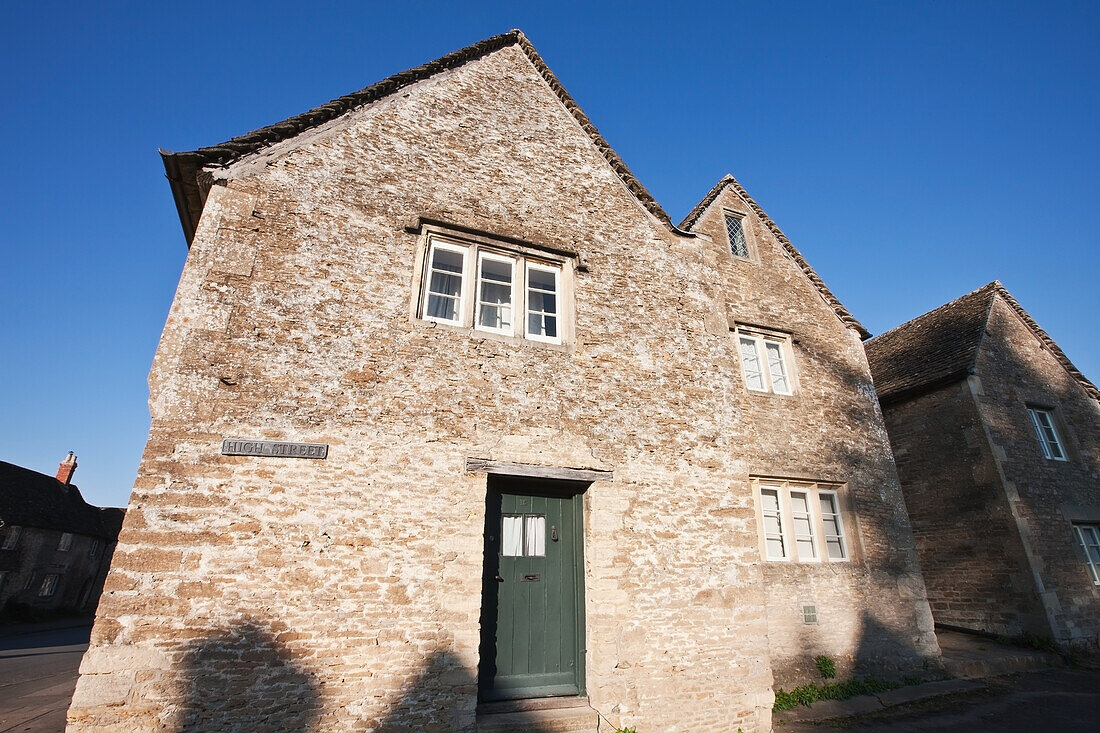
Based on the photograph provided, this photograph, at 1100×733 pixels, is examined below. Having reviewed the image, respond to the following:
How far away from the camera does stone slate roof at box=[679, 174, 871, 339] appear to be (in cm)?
1259

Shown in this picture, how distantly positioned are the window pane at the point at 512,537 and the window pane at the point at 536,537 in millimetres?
79

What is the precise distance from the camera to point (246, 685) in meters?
4.73

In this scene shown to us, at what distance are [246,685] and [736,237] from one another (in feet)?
41.1

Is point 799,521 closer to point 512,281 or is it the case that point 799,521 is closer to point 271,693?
point 512,281

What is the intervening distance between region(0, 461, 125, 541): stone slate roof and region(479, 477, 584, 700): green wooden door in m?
35.2

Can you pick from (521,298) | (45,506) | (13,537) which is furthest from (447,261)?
(45,506)

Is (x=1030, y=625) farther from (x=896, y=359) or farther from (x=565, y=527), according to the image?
(x=565, y=527)

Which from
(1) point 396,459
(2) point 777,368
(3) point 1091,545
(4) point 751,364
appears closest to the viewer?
(1) point 396,459

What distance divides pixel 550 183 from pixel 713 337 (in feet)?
12.1

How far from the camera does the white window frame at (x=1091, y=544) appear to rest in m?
12.6

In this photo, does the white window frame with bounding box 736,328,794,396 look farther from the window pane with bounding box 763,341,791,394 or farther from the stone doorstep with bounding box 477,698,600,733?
the stone doorstep with bounding box 477,698,600,733

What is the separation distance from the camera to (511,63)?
9.54 metres

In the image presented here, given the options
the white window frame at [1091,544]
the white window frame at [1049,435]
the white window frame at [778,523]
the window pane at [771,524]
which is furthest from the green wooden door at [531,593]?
the white window frame at [1049,435]

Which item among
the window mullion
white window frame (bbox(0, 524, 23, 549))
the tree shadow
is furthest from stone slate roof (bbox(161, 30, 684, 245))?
white window frame (bbox(0, 524, 23, 549))
